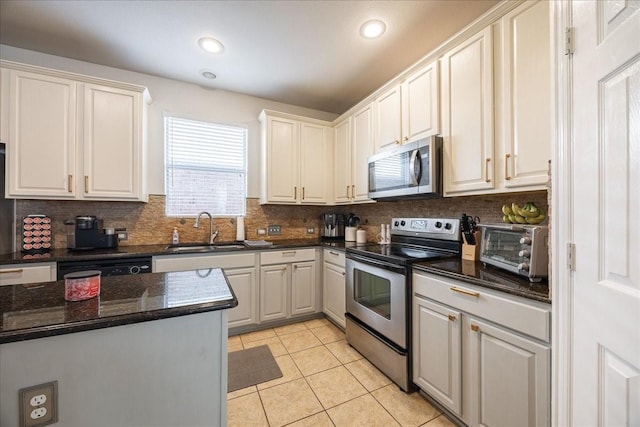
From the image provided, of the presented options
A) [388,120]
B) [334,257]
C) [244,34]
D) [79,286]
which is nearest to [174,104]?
[244,34]

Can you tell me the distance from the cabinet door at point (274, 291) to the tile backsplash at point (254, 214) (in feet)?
2.13

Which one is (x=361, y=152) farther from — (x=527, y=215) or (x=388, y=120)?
(x=527, y=215)

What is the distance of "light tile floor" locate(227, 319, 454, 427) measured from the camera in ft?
5.15

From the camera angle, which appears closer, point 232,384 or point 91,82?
point 232,384

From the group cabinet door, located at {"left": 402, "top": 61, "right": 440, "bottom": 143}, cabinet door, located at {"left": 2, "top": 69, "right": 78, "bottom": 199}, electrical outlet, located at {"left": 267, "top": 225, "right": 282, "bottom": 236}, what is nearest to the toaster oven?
cabinet door, located at {"left": 402, "top": 61, "right": 440, "bottom": 143}

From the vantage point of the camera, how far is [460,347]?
1437mm

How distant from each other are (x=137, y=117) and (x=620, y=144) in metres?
3.25

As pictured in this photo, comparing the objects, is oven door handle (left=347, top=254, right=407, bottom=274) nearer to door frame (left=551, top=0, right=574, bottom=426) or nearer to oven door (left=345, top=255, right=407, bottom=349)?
oven door (left=345, top=255, right=407, bottom=349)

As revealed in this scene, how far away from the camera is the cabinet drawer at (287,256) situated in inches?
110

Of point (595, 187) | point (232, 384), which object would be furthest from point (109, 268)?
point (595, 187)

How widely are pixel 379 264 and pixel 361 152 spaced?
1398 millimetres

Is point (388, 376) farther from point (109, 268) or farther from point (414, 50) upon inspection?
point (414, 50)

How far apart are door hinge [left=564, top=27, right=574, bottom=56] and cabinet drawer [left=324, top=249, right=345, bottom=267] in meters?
2.10

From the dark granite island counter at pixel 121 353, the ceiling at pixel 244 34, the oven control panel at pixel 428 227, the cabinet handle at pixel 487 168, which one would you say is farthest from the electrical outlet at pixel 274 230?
the cabinet handle at pixel 487 168
